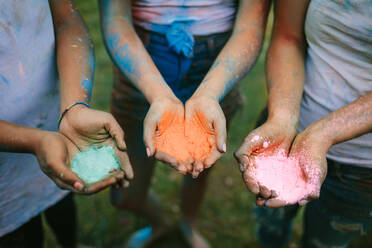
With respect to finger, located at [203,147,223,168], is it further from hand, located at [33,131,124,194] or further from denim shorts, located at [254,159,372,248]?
denim shorts, located at [254,159,372,248]

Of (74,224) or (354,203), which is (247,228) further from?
(74,224)

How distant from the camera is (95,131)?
1.42 metres

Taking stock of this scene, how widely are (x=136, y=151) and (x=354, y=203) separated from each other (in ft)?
4.40

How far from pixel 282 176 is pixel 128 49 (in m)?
1.05

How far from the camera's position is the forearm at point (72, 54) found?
1.53 m

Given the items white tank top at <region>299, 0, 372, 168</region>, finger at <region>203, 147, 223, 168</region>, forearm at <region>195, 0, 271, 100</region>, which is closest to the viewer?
white tank top at <region>299, 0, 372, 168</region>

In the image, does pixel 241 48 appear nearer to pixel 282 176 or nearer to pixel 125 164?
pixel 282 176

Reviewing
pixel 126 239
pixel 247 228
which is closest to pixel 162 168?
pixel 126 239

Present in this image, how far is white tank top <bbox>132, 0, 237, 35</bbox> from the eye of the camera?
1.69 meters

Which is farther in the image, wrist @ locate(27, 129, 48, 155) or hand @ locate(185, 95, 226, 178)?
hand @ locate(185, 95, 226, 178)

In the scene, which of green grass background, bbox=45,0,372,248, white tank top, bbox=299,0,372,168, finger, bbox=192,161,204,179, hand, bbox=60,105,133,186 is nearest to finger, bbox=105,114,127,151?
hand, bbox=60,105,133,186

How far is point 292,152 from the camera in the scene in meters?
1.52

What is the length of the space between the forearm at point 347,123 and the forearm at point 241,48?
528 mm

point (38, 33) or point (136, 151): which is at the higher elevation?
point (38, 33)
